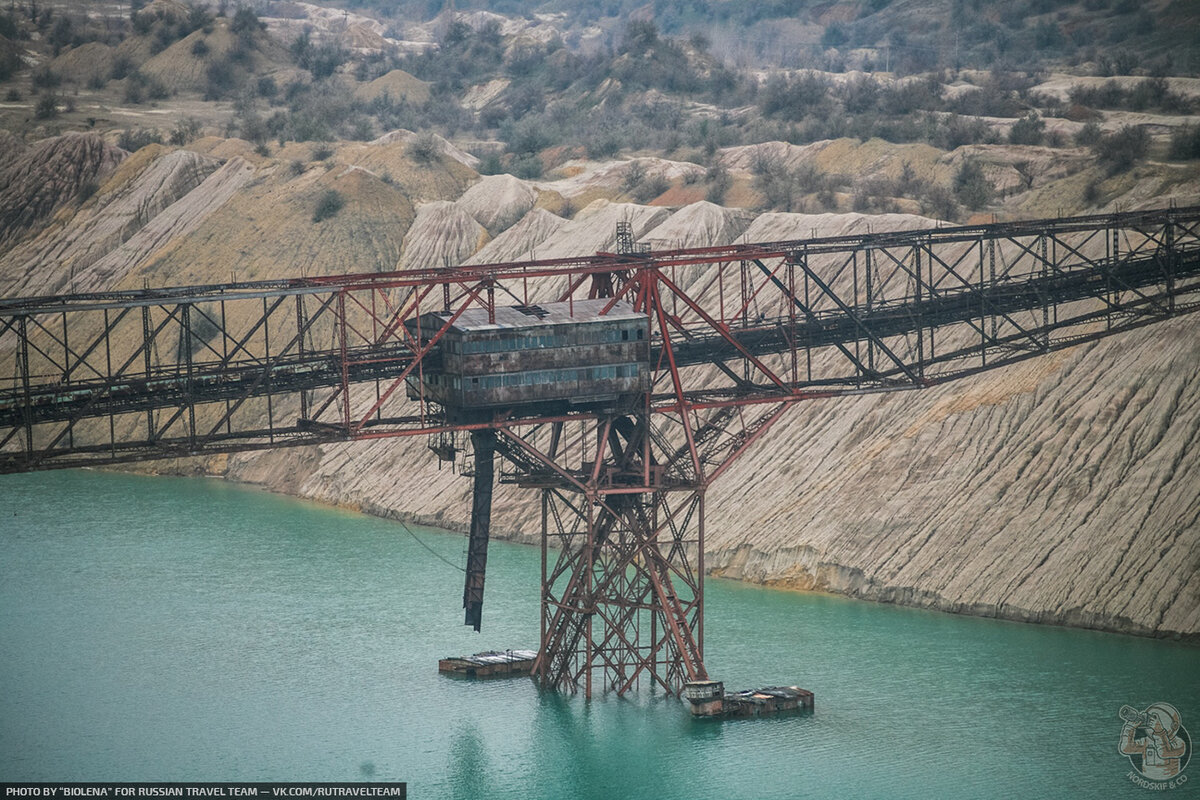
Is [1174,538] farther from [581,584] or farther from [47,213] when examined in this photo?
[47,213]

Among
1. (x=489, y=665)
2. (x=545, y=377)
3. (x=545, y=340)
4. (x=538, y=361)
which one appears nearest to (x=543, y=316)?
(x=545, y=340)

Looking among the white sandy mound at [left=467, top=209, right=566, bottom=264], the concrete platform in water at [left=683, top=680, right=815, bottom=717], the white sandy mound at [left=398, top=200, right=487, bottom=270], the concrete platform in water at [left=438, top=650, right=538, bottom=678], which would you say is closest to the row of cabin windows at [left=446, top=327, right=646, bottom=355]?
the concrete platform in water at [left=683, top=680, right=815, bottom=717]

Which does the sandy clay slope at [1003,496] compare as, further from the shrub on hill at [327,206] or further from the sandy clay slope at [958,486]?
the shrub on hill at [327,206]

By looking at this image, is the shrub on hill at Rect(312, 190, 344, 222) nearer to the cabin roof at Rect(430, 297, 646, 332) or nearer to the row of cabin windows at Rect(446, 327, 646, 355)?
the cabin roof at Rect(430, 297, 646, 332)

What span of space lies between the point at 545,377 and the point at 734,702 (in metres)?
10.8

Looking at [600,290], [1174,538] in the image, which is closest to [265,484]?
[600,290]

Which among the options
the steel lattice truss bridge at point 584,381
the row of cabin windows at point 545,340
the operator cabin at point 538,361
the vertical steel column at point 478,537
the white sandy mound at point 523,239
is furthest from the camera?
the white sandy mound at point 523,239

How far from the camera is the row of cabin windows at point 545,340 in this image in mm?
56281

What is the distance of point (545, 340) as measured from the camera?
5709 cm

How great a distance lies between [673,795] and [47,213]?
322ft

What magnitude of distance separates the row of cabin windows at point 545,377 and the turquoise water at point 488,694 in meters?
9.52

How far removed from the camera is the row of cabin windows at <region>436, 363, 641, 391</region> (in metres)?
56.5

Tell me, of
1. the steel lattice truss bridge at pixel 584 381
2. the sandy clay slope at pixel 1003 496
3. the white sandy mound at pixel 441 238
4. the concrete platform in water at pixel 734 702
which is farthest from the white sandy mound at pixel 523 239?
the concrete platform in water at pixel 734 702

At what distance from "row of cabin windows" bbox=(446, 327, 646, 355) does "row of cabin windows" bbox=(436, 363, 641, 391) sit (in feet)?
2.41
